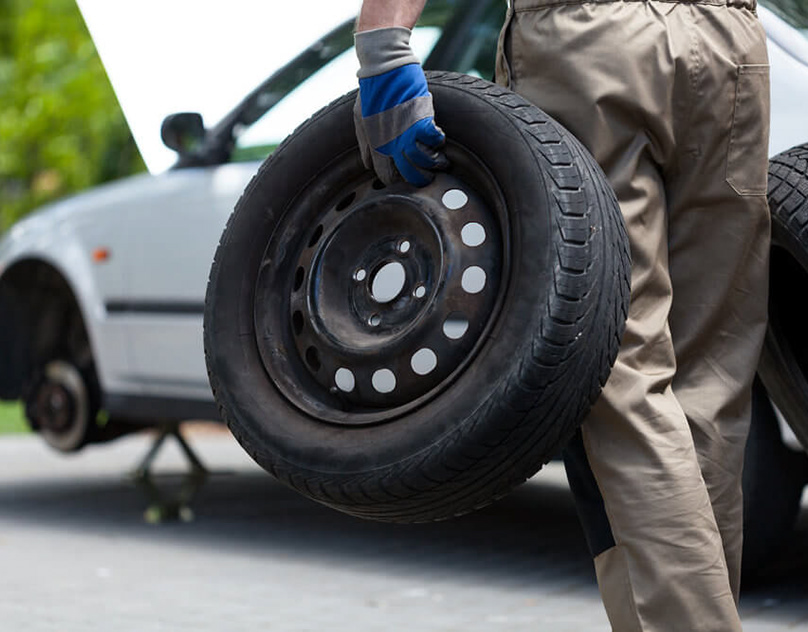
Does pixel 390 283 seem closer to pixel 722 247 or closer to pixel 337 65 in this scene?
pixel 722 247

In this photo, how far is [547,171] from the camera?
2342 millimetres

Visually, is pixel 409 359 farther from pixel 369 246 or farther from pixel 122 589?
pixel 122 589

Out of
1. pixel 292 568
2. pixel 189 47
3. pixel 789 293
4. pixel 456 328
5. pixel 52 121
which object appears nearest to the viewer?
pixel 456 328

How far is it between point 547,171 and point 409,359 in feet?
1.31

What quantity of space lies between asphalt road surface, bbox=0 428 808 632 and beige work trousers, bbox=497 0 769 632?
1389mm

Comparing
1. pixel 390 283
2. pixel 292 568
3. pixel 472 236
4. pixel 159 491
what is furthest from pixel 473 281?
pixel 159 491

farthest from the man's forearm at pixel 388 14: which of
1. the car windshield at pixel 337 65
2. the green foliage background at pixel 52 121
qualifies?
the green foliage background at pixel 52 121

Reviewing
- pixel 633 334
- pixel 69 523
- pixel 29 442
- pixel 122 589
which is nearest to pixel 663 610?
pixel 633 334

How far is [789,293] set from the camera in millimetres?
3209

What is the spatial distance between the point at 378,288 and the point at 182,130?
7.66 feet

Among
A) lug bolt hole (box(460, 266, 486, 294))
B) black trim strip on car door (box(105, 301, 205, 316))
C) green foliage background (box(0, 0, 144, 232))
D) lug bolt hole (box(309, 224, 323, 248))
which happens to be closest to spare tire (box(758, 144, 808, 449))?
lug bolt hole (box(460, 266, 486, 294))

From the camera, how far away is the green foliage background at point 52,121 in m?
17.2

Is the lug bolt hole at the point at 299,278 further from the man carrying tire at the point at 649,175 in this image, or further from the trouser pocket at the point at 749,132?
the trouser pocket at the point at 749,132

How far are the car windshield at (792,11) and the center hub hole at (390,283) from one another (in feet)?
5.77
